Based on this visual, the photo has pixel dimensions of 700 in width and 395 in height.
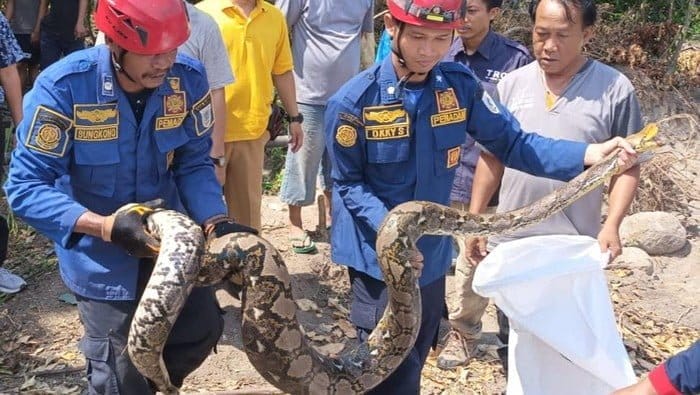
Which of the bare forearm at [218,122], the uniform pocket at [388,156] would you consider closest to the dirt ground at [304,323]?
the bare forearm at [218,122]

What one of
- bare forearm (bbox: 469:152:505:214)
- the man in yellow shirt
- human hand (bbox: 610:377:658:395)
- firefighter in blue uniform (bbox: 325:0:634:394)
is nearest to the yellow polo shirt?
the man in yellow shirt

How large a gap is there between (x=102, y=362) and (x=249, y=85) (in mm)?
2923

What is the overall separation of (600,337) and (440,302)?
0.78 metres

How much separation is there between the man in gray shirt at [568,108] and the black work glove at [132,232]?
2.03 m

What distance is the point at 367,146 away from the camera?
149 inches

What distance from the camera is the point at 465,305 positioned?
5.52m

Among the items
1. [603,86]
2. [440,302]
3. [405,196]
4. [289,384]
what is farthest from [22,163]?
[603,86]

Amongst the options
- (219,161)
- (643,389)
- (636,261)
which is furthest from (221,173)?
(643,389)

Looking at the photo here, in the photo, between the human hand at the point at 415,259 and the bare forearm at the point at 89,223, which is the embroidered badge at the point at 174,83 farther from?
the human hand at the point at 415,259

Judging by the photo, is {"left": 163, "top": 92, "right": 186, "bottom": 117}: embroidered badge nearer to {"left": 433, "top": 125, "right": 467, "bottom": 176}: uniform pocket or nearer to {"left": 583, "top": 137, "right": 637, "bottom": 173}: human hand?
{"left": 433, "top": 125, "right": 467, "bottom": 176}: uniform pocket

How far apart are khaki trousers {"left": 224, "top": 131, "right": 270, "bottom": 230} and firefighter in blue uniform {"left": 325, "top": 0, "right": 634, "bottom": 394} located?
7.81ft

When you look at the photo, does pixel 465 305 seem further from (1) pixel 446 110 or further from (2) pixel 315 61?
(2) pixel 315 61

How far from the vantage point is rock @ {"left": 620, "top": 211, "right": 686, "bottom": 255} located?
25.0ft

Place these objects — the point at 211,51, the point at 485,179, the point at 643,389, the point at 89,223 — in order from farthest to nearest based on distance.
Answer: the point at 211,51 → the point at 485,179 → the point at 89,223 → the point at 643,389
